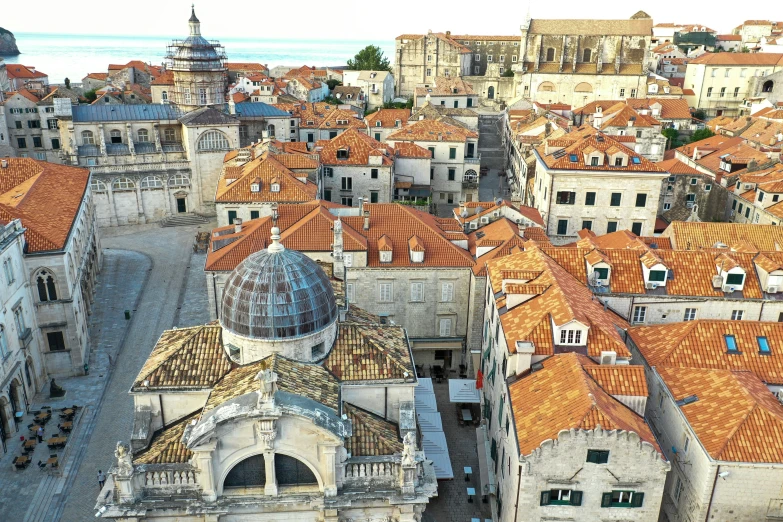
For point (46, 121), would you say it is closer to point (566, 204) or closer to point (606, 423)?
point (566, 204)

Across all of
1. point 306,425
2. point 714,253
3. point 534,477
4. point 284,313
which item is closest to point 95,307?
point 284,313

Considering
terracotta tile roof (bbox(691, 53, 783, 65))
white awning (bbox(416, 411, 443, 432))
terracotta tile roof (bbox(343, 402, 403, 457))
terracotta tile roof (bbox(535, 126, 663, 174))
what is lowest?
white awning (bbox(416, 411, 443, 432))

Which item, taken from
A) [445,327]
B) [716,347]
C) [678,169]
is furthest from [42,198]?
[678,169]

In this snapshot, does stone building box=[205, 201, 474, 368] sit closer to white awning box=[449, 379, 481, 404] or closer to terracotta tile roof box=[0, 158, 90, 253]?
white awning box=[449, 379, 481, 404]

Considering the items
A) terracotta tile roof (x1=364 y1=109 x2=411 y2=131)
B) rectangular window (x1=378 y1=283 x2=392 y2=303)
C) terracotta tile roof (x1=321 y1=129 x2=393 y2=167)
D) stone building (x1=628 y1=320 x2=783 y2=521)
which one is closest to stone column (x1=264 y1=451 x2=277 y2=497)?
stone building (x1=628 y1=320 x2=783 y2=521)

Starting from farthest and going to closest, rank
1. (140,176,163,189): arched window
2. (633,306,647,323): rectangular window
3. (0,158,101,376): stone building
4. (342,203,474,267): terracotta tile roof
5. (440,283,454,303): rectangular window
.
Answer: (140,176,163,189): arched window < (440,283,454,303): rectangular window < (342,203,474,267): terracotta tile roof < (0,158,101,376): stone building < (633,306,647,323): rectangular window

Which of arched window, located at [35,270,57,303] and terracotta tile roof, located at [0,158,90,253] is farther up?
terracotta tile roof, located at [0,158,90,253]
